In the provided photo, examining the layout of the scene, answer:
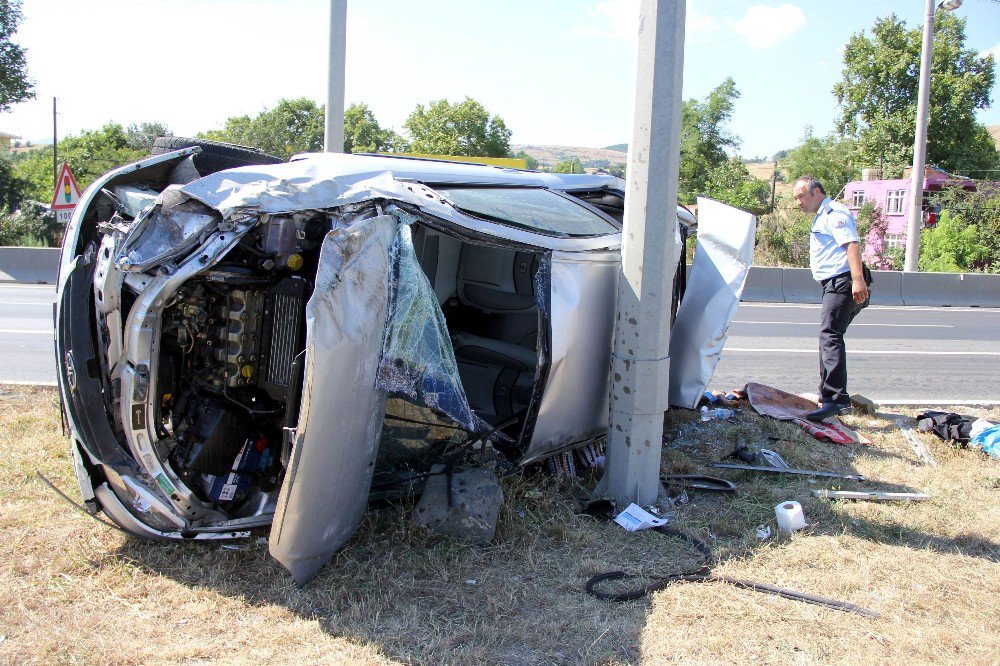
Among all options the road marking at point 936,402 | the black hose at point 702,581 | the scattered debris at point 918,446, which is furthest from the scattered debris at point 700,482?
the road marking at point 936,402

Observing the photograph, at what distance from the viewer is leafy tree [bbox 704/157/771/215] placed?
31.1 metres

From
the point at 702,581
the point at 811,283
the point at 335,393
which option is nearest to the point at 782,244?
the point at 811,283

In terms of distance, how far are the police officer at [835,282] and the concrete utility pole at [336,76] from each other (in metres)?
Answer: 4.64

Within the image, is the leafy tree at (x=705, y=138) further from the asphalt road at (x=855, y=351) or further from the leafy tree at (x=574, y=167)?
the asphalt road at (x=855, y=351)

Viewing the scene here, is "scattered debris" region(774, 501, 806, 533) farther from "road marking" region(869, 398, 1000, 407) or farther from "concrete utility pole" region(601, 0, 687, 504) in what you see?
"road marking" region(869, 398, 1000, 407)

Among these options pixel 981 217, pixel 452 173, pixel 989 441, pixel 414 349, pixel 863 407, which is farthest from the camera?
pixel 981 217

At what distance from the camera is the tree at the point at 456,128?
4809 cm

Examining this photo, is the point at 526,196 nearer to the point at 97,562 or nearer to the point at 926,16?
the point at 97,562

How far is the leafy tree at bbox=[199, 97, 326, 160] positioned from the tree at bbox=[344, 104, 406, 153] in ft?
6.27

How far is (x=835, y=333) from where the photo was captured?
234 inches

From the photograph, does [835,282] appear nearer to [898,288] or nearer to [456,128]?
[898,288]

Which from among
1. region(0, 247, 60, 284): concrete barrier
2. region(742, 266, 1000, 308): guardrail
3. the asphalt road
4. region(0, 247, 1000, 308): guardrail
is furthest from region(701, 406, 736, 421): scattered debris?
region(0, 247, 60, 284): concrete barrier

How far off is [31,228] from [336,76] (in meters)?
14.7

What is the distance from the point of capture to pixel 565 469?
4.56 metres
